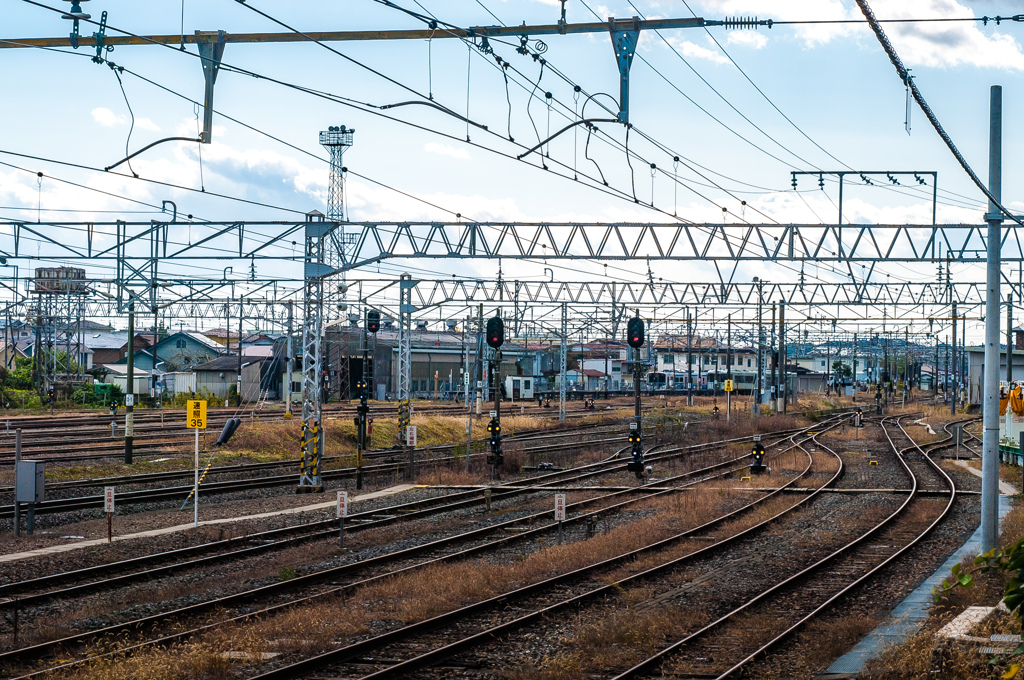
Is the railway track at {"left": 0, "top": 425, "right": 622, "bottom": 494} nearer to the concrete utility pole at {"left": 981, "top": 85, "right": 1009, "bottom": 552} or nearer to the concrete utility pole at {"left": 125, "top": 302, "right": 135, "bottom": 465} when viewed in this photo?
the concrete utility pole at {"left": 125, "top": 302, "right": 135, "bottom": 465}

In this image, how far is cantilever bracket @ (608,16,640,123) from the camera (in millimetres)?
12836

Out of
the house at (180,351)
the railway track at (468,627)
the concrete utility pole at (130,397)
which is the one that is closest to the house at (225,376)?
the house at (180,351)

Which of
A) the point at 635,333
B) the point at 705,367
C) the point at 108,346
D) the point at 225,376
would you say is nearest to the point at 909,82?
the point at 635,333

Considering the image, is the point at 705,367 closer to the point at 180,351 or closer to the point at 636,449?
the point at 180,351

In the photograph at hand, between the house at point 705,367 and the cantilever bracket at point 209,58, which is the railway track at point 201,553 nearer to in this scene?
the cantilever bracket at point 209,58

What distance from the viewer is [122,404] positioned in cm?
Result: 6234

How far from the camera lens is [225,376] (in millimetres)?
70188

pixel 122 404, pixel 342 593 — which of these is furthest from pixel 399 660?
pixel 122 404

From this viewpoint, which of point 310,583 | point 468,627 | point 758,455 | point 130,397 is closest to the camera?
point 468,627

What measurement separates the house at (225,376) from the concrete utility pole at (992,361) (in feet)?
189

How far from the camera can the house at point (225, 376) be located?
226 ft

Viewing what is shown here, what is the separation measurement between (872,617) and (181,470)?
866 inches

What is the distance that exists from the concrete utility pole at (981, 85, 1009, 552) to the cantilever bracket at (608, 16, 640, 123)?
584 centimetres

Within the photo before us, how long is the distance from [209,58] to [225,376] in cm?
5972
